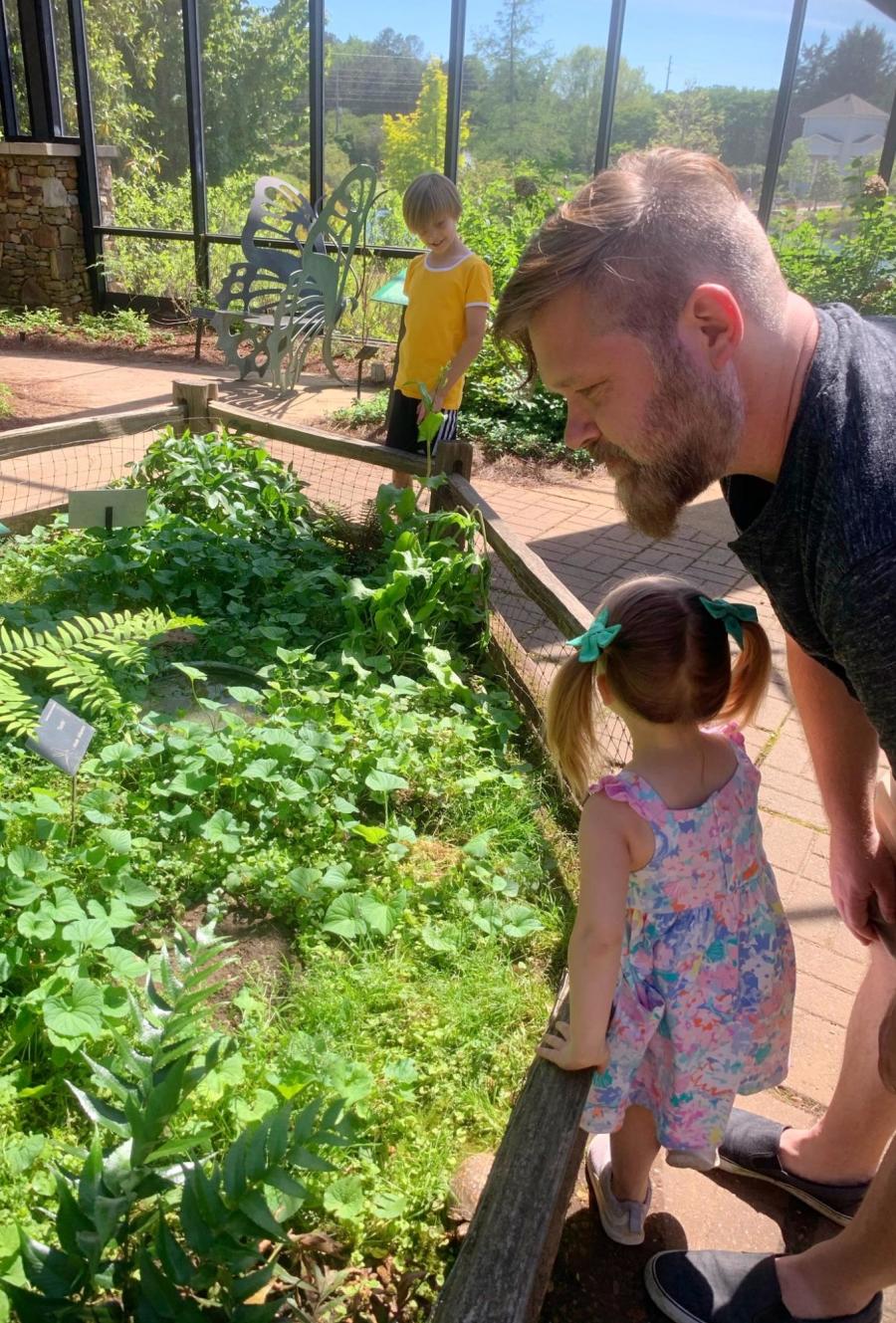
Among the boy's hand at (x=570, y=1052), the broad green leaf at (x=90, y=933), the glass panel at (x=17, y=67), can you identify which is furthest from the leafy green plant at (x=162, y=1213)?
the glass panel at (x=17, y=67)

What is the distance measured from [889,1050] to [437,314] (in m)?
3.90

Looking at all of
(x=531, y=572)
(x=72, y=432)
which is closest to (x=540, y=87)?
(x=72, y=432)

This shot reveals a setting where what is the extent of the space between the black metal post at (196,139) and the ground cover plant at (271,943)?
8.38 metres

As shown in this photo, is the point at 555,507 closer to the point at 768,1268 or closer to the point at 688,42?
the point at 768,1268

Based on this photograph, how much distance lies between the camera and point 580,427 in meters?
1.42

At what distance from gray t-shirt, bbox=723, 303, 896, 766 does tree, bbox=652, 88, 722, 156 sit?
351 inches

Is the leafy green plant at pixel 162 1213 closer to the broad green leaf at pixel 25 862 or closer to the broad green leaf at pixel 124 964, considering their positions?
the broad green leaf at pixel 124 964

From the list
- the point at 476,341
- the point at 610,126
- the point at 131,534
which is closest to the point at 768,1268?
the point at 131,534

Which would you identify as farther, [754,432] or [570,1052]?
[570,1052]

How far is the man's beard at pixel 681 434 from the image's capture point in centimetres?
125

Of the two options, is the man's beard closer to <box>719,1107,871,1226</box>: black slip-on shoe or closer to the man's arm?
the man's arm

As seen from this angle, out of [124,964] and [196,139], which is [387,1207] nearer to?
[124,964]

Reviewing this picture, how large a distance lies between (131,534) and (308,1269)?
3.03 m

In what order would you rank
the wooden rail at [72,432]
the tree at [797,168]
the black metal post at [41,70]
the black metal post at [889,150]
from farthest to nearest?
the black metal post at [41,70] < the tree at [797,168] < the black metal post at [889,150] < the wooden rail at [72,432]
